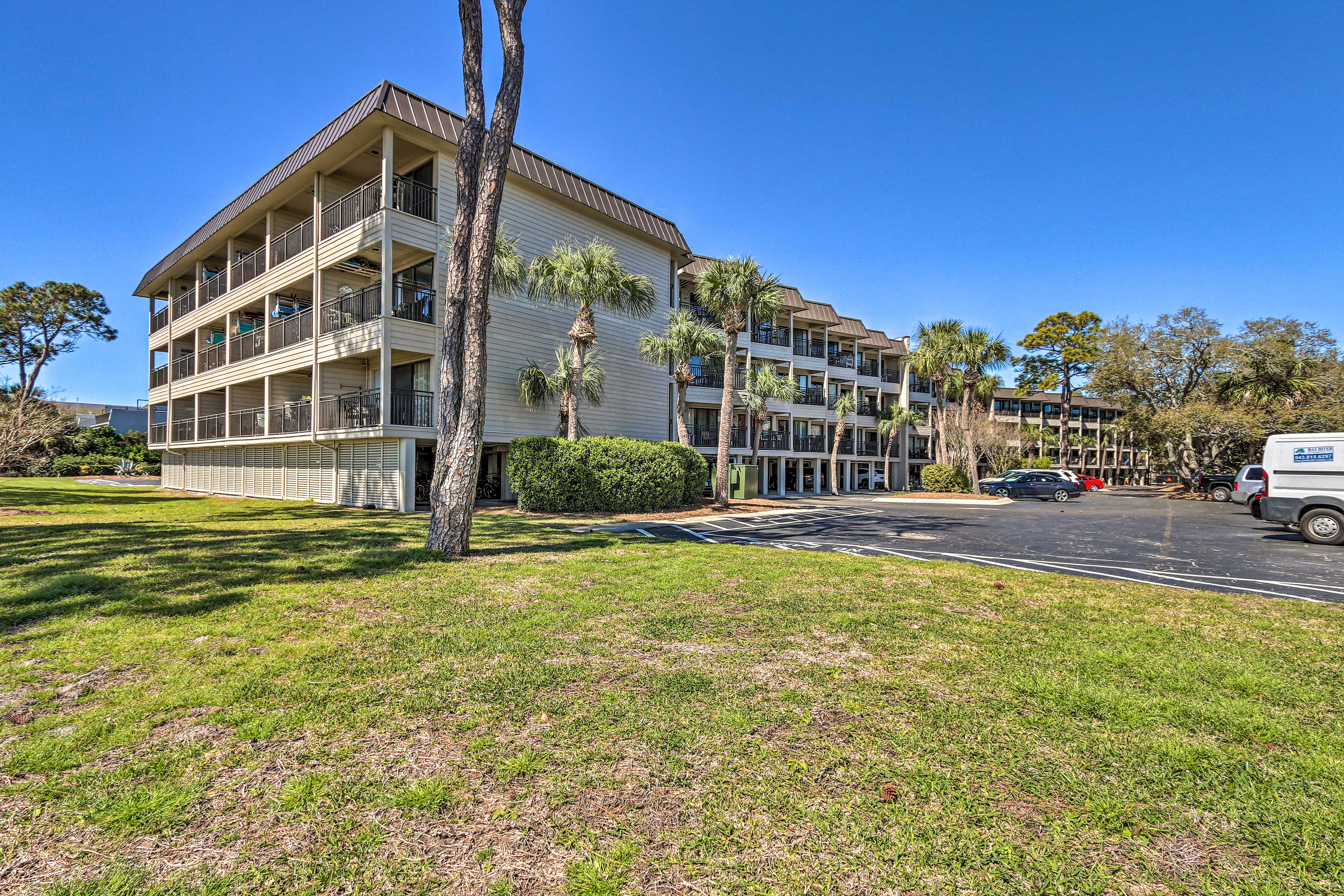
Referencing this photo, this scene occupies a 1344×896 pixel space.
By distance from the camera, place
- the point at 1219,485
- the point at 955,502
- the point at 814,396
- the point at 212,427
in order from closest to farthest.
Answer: the point at 212,427
the point at 955,502
the point at 1219,485
the point at 814,396

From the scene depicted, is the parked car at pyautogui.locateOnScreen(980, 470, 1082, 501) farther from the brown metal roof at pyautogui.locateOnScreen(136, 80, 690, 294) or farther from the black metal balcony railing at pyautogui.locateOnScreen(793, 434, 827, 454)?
the brown metal roof at pyautogui.locateOnScreen(136, 80, 690, 294)

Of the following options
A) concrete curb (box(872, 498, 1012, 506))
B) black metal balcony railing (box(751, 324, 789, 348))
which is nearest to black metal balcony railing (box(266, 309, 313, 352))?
black metal balcony railing (box(751, 324, 789, 348))

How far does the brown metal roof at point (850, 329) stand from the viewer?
39250 mm

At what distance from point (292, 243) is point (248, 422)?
7.36m

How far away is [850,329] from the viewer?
3941cm

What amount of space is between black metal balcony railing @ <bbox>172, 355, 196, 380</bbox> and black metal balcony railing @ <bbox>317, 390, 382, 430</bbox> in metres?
13.3

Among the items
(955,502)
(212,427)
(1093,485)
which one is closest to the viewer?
(212,427)

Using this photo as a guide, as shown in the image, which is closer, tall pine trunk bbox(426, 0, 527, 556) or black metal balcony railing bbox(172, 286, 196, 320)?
tall pine trunk bbox(426, 0, 527, 556)

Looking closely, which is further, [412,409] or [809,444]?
[809,444]

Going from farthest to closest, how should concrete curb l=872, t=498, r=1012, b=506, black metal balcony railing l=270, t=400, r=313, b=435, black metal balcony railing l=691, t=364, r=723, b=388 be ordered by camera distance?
black metal balcony railing l=691, t=364, r=723, b=388, concrete curb l=872, t=498, r=1012, b=506, black metal balcony railing l=270, t=400, r=313, b=435

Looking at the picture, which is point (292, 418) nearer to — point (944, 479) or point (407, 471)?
point (407, 471)

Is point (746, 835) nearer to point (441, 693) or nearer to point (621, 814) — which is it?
point (621, 814)

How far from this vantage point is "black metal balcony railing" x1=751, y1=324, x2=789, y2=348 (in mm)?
33344

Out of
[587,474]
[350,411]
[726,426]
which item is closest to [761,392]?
[726,426]
